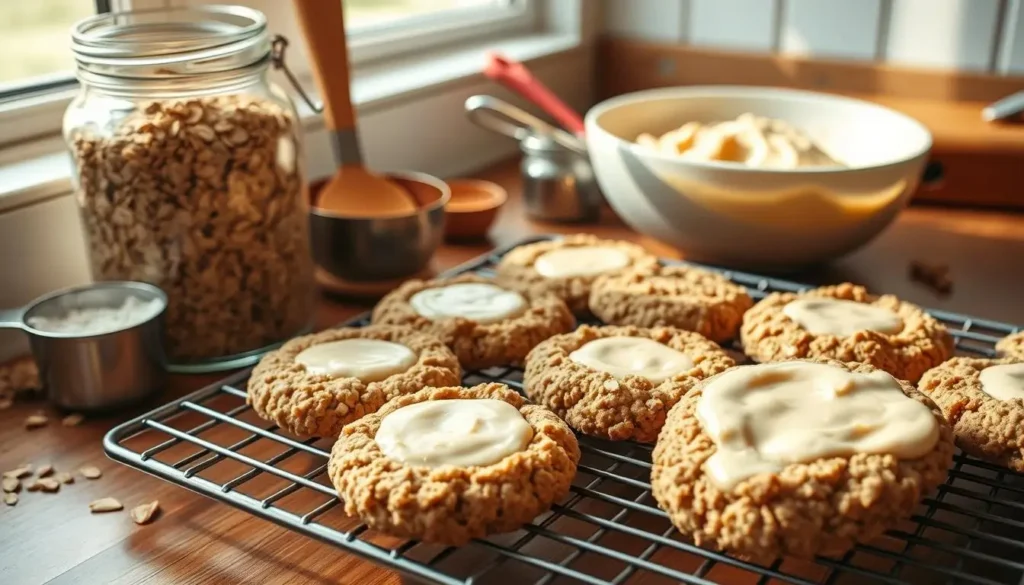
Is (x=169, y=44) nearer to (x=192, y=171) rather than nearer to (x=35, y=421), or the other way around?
(x=192, y=171)

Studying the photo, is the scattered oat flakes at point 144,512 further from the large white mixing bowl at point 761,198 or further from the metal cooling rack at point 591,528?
the large white mixing bowl at point 761,198

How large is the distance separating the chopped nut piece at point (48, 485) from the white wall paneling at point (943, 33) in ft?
4.61

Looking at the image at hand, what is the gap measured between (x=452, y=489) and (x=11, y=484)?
0.41m

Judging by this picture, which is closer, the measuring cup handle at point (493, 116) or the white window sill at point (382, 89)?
the white window sill at point (382, 89)

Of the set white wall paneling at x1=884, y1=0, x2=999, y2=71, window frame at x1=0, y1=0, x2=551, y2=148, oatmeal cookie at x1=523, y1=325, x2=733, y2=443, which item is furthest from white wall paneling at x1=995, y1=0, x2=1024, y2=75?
oatmeal cookie at x1=523, y1=325, x2=733, y2=443

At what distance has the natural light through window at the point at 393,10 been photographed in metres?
1.69

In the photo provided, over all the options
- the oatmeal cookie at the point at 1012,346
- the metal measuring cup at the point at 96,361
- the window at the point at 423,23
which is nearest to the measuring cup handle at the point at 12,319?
the metal measuring cup at the point at 96,361

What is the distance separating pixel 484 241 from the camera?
1468 millimetres

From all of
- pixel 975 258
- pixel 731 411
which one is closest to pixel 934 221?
pixel 975 258

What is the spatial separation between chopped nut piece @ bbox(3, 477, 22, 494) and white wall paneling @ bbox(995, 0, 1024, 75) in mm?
1487

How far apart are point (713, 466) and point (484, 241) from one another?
0.78m

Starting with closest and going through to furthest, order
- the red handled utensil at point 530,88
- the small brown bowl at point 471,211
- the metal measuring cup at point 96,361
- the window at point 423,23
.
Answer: the metal measuring cup at point 96,361 < the small brown bowl at point 471,211 < the red handled utensil at point 530,88 < the window at point 423,23

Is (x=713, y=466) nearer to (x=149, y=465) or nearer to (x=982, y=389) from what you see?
(x=982, y=389)

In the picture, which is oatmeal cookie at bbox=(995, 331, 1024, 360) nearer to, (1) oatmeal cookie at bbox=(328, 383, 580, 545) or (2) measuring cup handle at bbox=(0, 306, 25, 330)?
(1) oatmeal cookie at bbox=(328, 383, 580, 545)
